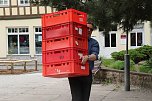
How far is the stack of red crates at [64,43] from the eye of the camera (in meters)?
6.53

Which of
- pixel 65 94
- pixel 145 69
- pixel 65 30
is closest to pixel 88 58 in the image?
pixel 65 30

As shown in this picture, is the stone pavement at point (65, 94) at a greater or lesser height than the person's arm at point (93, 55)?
lesser

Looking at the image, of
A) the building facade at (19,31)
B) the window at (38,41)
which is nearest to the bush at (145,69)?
the building facade at (19,31)

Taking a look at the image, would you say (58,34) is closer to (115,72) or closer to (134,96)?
(134,96)

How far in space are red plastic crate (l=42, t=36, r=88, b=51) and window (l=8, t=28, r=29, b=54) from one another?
1204 inches

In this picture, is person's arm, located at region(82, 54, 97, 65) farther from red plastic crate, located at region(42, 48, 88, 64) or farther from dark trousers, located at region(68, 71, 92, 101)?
dark trousers, located at region(68, 71, 92, 101)

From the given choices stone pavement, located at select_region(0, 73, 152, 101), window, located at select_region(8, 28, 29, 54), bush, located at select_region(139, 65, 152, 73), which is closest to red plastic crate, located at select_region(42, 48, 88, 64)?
stone pavement, located at select_region(0, 73, 152, 101)

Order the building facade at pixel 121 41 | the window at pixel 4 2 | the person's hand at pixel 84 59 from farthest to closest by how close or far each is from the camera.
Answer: the window at pixel 4 2 → the building facade at pixel 121 41 → the person's hand at pixel 84 59

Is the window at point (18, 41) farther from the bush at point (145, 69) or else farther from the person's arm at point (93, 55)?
the person's arm at point (93, 55)

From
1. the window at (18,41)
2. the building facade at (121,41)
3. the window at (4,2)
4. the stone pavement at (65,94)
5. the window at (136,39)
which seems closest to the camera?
the stone pavement at (65,94)

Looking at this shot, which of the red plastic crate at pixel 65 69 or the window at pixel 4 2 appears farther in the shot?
the window at pixel 4 2

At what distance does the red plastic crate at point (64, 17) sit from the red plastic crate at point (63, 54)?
0.48 m

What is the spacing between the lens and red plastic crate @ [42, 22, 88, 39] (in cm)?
660

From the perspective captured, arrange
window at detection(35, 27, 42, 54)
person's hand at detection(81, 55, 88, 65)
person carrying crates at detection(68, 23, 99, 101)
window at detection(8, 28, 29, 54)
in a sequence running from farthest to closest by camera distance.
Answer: window at detection(8, 28, 29, 54) → window at detection(35, 27, 42, 54) → person carrying crates at detection(68, 23, 99, 101) → person's hand at detection(81, 55, 88, 65)
